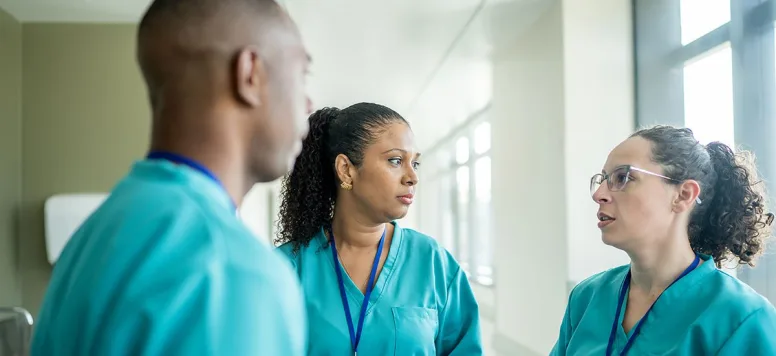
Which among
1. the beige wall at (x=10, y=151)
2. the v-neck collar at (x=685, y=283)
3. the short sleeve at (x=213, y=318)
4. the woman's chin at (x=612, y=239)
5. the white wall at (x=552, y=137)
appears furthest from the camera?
the beige wall at (x=10, y=151)

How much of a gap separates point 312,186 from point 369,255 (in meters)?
0.28

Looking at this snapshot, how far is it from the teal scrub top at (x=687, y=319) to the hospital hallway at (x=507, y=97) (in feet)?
3.48

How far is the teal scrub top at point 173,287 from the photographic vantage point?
67 cm

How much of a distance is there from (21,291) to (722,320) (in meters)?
4.12

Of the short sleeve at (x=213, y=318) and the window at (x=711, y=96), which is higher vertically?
the window at (x=711, y=96)

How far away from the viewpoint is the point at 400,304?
80.5 inches

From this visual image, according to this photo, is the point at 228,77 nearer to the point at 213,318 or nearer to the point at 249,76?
the point at 249,76

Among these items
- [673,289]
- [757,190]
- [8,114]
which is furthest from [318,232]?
[8,114]

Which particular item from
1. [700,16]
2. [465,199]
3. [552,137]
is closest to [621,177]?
[700,16]

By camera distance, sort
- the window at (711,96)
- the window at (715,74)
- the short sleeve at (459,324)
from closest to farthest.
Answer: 1. the short sleeve at (459,324)
2. the window at (715,74)
3. the window at (711,96)

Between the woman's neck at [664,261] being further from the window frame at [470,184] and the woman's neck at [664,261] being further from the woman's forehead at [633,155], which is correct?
the window frame at [470,184]

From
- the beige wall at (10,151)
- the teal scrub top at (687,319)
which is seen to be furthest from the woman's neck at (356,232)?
the beige wall at (10,151)

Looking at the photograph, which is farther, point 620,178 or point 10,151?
point 10,151

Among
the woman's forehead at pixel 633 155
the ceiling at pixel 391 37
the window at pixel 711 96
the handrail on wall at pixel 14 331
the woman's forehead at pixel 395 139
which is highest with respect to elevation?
the ceiling at pixel 391 37
